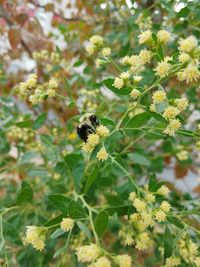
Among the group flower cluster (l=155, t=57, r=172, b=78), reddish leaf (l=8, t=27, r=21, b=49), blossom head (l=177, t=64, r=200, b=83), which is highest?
blossom head (l=177, t=64, r=200, b=83)

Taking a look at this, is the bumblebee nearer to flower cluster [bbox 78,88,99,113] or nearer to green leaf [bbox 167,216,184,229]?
green leaf [bbox 167,216,184,229]

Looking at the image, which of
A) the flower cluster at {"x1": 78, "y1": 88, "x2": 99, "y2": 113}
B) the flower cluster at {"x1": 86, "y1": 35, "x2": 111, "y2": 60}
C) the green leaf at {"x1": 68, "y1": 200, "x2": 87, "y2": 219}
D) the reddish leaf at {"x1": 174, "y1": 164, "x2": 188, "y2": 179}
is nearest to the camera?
the green leaf at {"x1": 68, "y1": 200, "x2": 87, "y2": 219}

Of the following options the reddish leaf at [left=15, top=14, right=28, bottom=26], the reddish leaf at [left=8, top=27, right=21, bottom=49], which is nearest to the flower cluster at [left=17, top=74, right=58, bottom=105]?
the reddish leaf at [left=8, top=27, right=21, bottom=49]

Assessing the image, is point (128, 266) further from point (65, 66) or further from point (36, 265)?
point (65, 66)

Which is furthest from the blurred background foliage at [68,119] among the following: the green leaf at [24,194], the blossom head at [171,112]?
the blossom head at [171,112]

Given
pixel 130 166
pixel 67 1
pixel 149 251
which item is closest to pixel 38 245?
pixel 130 166

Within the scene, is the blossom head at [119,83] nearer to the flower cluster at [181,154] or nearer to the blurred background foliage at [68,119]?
the blurred background foliage at [68,119]
